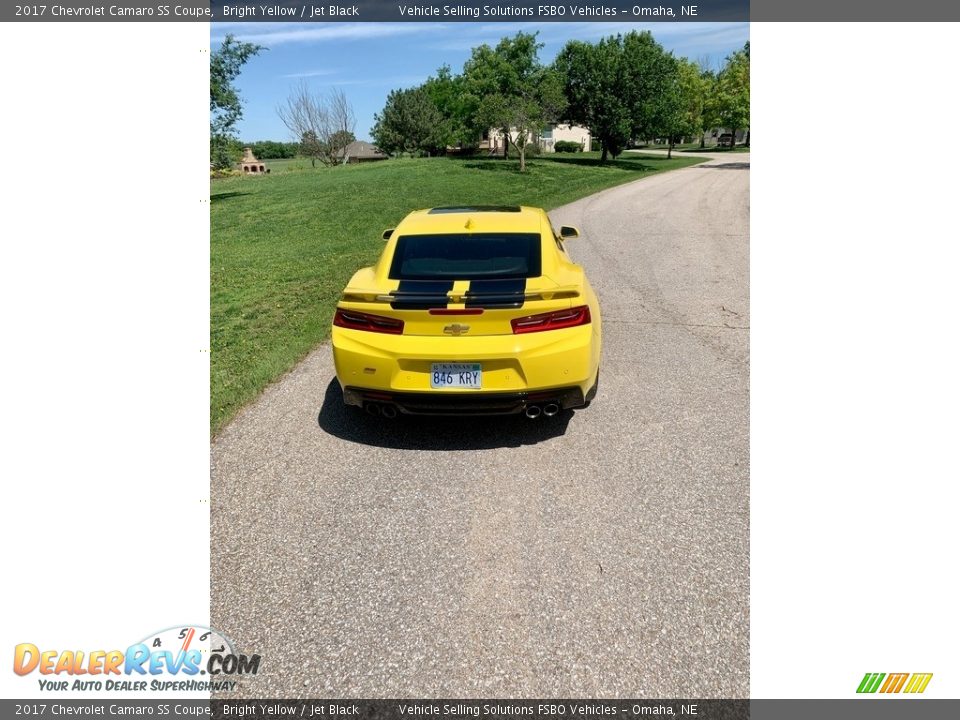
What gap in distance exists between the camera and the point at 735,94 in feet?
198

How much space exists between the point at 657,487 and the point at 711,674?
138cm

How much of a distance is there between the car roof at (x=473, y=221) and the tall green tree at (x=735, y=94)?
2461 inches

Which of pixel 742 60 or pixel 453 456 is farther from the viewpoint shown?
pixel 742 60

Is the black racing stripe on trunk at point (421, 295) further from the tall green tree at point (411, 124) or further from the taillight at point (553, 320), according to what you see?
the tall green tree at point (411, 124)

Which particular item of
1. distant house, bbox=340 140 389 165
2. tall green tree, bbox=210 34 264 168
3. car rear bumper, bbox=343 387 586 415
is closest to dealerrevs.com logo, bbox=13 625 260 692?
car rear bumper, bbox=343 387 586 415

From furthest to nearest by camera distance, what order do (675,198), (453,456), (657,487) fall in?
(675,198) → (453,456) → (657,487)

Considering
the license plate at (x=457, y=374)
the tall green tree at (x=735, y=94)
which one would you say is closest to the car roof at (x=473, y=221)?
the license plate at (x=457, y=374)

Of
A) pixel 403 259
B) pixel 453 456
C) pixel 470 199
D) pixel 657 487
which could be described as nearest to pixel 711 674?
pixel 657 487

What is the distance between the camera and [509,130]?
3547 cm

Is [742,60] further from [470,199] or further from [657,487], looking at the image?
[657,487]

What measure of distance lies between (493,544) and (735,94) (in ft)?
224

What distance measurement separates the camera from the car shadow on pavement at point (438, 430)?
4.37m
